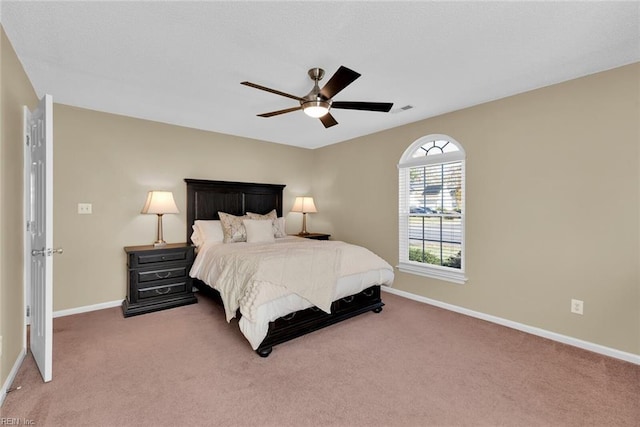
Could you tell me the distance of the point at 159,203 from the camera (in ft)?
11.8

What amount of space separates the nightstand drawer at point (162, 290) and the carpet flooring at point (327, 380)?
47cm

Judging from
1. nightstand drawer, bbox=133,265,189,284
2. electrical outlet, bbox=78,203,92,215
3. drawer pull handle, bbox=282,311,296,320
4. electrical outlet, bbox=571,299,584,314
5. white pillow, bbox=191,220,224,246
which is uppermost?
electrical outlet, bbox=78,203,92,215

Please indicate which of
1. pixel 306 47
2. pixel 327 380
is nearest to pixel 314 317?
pixel 327 380

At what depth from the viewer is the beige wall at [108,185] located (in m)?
3.34

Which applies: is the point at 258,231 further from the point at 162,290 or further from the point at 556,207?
the point at 556,207

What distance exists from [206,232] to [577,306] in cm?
420

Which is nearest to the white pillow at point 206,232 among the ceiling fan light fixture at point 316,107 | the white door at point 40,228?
the white door at point 40,228

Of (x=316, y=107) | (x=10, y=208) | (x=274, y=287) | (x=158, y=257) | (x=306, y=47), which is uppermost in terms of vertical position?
(x=306, y=47)

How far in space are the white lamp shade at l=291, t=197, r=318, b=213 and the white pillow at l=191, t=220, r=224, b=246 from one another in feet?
4.90

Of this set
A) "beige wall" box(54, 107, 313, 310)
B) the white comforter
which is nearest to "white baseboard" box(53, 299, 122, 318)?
"beige wall" box(54, 107, 313, 310)

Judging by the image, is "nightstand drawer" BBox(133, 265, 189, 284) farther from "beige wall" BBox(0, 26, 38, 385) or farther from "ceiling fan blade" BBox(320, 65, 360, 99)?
"ceiling fan blade" BBox(320, 65, 360, 99)

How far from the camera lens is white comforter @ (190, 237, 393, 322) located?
8.06ft

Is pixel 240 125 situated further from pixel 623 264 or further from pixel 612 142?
pixel 623 264

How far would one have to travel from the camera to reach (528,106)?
2.92m
